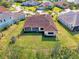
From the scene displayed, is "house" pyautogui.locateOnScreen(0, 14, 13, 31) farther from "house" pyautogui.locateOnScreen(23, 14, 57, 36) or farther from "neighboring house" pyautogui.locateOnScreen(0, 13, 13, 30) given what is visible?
"house" pyautogui.locateOnScreen(23, 14, 57, 36)

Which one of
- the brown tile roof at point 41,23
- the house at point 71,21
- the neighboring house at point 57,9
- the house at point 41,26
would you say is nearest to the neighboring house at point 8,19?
the brown tile roof at point 41,23

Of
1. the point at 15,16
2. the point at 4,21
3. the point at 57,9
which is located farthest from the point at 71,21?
the point at 57,9

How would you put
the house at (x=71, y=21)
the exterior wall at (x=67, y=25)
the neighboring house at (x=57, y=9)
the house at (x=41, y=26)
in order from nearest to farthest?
the house at (x=41, y=26)
the house at (x=71, y=21)
the exterior wall at (x=67, y=25)
the neighboring house at (x=57, y=9)

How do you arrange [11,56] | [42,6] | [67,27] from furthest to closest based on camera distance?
[42,6] → [67,27] → [11,56]

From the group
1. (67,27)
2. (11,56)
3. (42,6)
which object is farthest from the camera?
(42,6)

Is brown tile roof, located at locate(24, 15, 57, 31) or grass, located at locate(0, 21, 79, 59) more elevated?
brown tile roof, located at locate(24, 15, 57, 31)

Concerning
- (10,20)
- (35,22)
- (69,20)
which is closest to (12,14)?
(10,20)

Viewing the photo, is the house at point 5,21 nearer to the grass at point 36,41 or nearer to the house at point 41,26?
the grass at point 36,41

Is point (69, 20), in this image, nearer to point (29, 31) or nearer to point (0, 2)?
point (29, 31)

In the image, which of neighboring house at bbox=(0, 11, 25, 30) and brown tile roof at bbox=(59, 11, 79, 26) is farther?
neighboring house at bbox=(0, 11, 25, 30)

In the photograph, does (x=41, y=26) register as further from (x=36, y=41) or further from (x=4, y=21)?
(x=4, y=21)

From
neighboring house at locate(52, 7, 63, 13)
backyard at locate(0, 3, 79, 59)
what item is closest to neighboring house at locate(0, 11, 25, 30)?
backyard at locate(0, 3, 79, 59)
